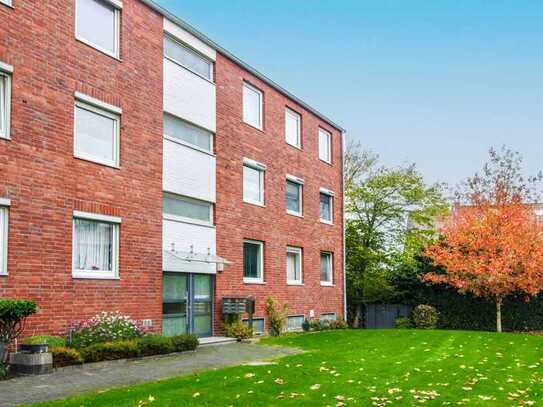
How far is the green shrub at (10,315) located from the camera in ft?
40.2

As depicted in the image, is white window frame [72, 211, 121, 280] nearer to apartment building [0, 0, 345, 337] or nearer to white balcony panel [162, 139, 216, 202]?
apartment building [0, 0, 345, 337]

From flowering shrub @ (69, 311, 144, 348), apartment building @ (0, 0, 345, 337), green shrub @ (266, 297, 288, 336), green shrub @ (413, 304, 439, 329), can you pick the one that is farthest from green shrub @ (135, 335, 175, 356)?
green shrub @ (413, 304, 439, 329)

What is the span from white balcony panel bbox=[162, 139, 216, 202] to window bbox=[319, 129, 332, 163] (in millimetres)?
9740

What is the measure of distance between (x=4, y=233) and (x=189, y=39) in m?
9.19

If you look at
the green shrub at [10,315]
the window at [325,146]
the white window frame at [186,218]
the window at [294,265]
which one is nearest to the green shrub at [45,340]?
Answer: the green shrub at [10,315]

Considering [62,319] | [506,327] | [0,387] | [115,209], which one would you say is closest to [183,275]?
[115,209]

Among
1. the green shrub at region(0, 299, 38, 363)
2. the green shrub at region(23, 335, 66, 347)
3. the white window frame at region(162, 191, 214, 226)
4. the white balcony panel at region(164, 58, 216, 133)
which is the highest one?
the white balcony panel at region(164, 58, 216, 133)

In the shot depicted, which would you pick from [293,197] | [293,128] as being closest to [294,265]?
[293,197]

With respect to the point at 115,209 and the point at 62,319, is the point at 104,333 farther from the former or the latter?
the point at 115,209

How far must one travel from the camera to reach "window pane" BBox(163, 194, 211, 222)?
1914 cm

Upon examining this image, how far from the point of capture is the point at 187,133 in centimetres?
2028

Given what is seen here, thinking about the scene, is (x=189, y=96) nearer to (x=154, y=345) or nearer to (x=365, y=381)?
(x=154, y=345)

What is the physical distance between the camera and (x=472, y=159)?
102 ft

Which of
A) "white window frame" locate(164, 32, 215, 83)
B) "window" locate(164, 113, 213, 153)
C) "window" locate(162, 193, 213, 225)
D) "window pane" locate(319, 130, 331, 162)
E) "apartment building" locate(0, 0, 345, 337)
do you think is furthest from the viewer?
"window pane" locate(319, 130, 331, 162)
